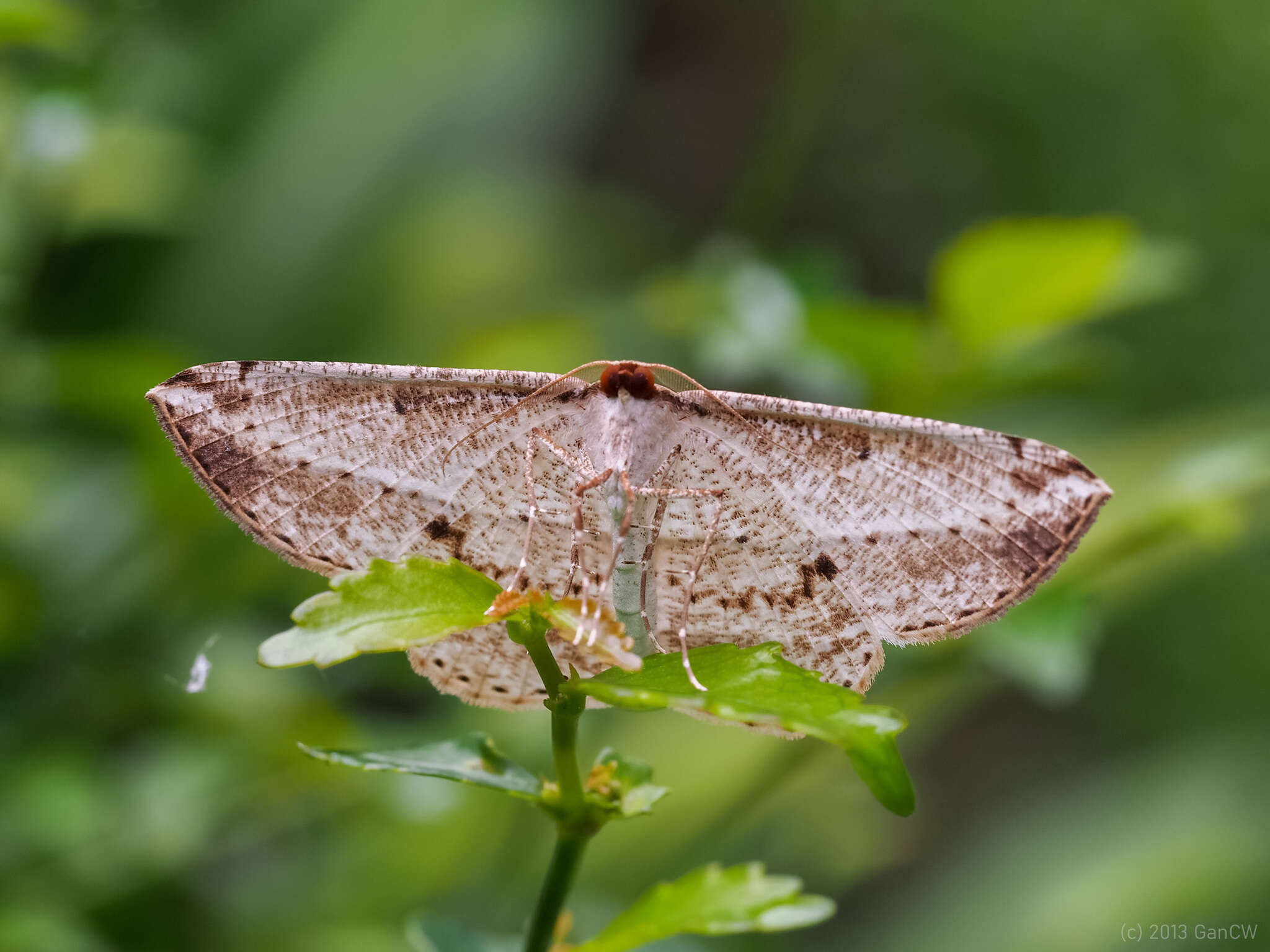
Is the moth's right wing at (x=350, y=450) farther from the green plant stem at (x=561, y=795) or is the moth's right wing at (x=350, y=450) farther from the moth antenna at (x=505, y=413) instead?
the green plant stem at (x=561, y=795)

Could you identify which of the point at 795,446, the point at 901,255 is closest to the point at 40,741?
the point at 795,446

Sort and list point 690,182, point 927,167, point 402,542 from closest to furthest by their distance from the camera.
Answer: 1. point 402,542
2. point 927,167
3. point 690,182

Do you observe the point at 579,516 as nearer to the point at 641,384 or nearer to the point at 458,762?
the point at 641,384

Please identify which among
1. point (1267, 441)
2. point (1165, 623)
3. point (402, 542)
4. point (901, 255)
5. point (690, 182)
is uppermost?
point (690, 182)

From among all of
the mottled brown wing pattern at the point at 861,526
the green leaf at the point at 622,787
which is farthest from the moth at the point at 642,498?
the green leaf at the point at 622,787

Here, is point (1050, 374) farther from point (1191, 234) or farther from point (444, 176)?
point (1191, 234)

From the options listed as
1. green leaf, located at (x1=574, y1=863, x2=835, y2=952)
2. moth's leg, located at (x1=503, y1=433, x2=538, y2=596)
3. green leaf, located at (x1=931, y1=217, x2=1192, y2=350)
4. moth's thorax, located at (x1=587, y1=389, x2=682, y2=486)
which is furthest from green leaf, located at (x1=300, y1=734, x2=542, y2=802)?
green leaf, located at (x1=931, y1=217, x2=1192, y2=350)
